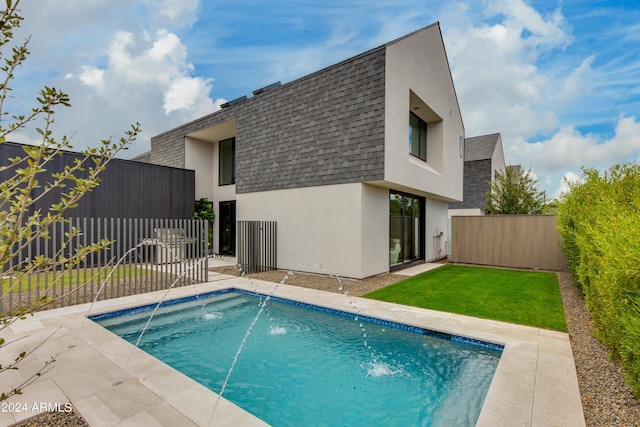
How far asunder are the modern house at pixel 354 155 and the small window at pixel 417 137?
0.13 feet

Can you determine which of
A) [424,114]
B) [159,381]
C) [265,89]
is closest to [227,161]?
[265,89]

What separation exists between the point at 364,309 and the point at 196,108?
1519cm

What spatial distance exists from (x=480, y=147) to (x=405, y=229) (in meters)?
14.8

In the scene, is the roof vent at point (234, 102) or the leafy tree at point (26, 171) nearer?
the leafy tree at point (26, 171)

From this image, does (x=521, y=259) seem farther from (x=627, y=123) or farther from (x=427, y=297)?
(x=427, y=297)

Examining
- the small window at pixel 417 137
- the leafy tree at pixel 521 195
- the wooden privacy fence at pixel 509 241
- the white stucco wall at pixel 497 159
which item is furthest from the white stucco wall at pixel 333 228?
the white stucco wall at pixel 497 159

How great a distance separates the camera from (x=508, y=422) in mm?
2770

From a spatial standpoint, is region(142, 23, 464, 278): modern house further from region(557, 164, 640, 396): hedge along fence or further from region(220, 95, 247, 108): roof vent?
region(557, 164, 640, 396): hedge along fence

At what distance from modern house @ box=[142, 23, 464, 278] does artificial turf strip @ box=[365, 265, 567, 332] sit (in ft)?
5.53

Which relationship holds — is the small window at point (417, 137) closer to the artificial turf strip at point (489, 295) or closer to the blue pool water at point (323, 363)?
the artificial turf strip at point (489, 295)

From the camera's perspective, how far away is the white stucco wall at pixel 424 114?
879 cm

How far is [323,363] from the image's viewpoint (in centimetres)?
434

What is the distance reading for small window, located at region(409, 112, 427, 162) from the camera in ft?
38.6

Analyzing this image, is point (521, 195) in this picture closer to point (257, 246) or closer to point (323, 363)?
point (257, 246)
